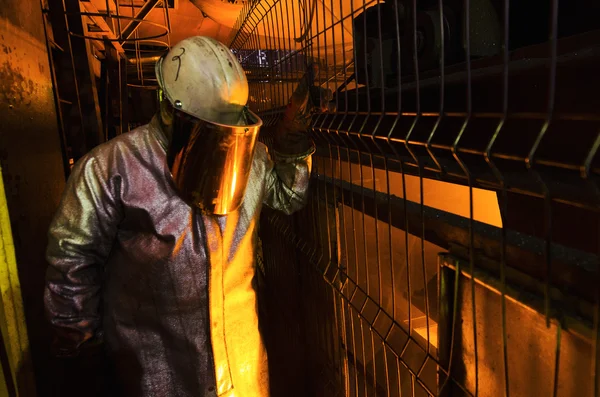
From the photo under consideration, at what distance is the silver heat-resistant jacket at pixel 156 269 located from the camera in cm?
152

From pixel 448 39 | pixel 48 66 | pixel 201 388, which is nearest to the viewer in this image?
pixel 448 39

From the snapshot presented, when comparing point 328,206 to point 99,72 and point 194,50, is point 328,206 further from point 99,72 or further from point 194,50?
point 99,72

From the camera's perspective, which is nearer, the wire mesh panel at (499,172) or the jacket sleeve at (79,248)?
the wire mesh panel at (499,172)

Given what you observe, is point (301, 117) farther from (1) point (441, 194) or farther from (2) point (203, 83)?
(1) point (441, 194)

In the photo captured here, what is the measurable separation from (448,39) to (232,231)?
1109 millimetres

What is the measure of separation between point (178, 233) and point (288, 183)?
1.67 feet

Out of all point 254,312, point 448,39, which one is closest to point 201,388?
point 254,312

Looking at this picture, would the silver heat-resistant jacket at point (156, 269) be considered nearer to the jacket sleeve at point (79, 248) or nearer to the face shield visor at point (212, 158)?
the jacket sleeve at point (79, 248)

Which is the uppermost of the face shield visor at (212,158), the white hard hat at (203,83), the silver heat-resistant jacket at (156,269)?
the white hard hat at (203,83)

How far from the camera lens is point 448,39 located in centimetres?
91

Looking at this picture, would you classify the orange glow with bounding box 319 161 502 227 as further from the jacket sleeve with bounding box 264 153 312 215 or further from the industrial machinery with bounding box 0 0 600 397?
the jacket sleeve with bounding box 264 153 312 215

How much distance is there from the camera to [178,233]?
1.55 m

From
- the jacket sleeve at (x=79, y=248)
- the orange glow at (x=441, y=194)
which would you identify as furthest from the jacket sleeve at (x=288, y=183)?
the jacket sleeve at (x=79, y=248)

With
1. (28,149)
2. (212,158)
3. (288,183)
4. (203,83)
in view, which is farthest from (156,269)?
(28,149)
